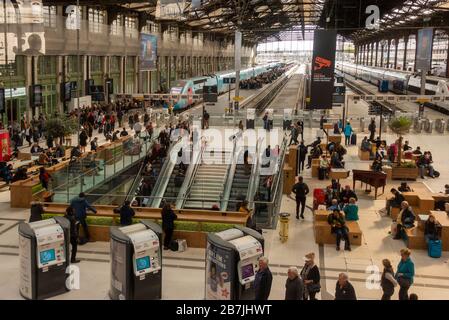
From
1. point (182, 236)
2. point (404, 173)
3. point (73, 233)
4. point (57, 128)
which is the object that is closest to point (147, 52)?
point (57, 128)

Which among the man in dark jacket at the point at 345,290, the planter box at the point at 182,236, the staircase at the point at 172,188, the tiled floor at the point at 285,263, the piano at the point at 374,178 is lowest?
the staircase at the point at 172,188

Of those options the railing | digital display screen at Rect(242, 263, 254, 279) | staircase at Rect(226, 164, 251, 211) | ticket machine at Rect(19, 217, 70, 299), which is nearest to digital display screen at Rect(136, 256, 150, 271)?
ticket machine at Rect(19, 217, 70, 299)

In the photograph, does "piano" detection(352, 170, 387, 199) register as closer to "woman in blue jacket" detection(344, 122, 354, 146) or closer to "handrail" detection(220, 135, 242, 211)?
"handrail" detection(220, 135, 242, 211)

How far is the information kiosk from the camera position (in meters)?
8.83

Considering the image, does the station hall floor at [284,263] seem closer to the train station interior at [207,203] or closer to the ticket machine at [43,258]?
the train station interior at [207,203]

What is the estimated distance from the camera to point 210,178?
21.5 metres

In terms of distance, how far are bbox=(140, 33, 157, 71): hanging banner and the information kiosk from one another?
37167 mm

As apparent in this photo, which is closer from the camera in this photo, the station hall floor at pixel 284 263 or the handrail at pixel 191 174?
the station hall floor at pixel 284 263

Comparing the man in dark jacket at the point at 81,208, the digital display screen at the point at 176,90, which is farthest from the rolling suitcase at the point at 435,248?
the digital display screen at the point at 176,90

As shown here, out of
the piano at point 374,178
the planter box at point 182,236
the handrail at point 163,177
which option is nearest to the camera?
the planter box at point 182,236

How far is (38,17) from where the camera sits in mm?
30188

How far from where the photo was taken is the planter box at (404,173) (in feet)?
67.2

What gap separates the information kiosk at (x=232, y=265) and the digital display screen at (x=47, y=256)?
2627 millimetres
